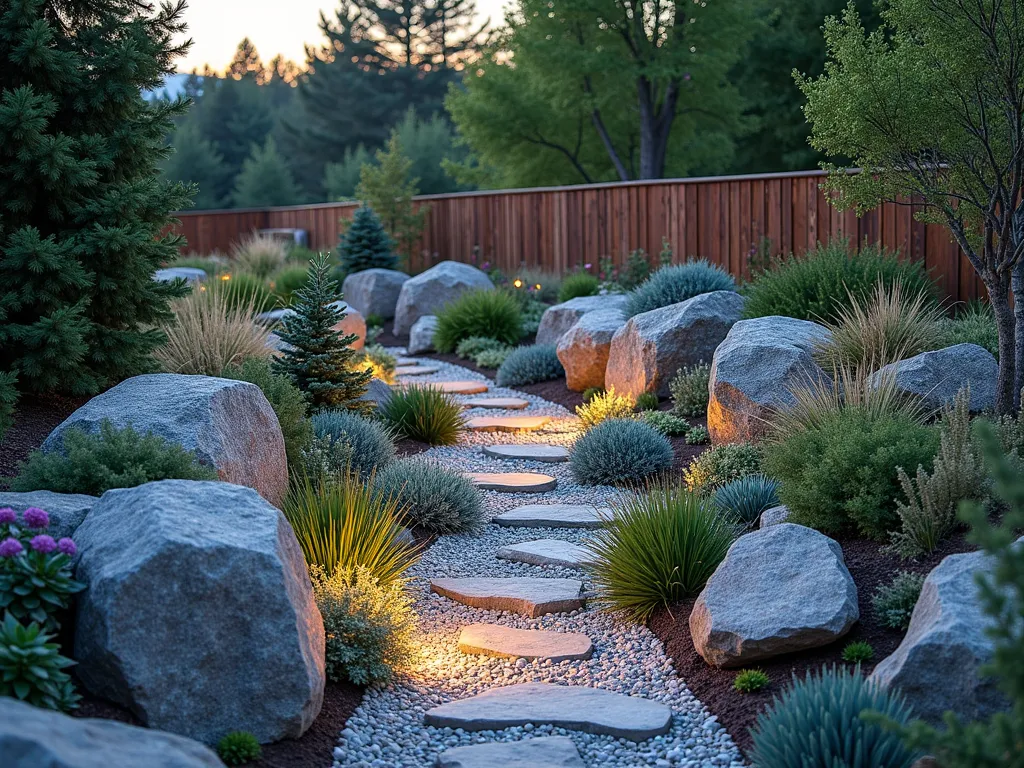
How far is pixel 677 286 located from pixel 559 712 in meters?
7.08

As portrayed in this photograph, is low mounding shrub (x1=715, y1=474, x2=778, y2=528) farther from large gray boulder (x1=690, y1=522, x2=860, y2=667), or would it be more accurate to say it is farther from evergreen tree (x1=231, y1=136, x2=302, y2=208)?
evergreen tree (x1=231, y1=136, x2=302, y2=208)

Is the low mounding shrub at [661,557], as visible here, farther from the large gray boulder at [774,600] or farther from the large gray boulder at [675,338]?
the large gray boulder at [675,338]

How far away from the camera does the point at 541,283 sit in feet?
50.9

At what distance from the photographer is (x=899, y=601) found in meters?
4.19

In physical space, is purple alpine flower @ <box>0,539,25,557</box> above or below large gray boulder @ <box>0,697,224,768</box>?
above

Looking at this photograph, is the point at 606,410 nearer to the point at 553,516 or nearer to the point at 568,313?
the point at 553,516

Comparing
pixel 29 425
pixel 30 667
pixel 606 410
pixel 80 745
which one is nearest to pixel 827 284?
pixel 606 410

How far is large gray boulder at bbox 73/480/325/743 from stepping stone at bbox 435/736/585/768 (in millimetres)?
534

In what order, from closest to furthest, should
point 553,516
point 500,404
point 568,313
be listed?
point 553,516 → point 500,404 → point 568,313

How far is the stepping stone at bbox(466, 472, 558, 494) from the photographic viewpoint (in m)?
7.48

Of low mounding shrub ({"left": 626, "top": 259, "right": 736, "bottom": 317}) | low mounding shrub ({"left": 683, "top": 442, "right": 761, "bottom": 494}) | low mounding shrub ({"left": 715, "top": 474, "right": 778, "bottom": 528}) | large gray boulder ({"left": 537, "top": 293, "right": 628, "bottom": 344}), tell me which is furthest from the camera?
large gray boulder ({"left": 537, "top": 293, "right": 628, "bottom": 344})

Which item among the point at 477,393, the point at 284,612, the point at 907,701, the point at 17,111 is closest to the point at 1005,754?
the point at 907,701

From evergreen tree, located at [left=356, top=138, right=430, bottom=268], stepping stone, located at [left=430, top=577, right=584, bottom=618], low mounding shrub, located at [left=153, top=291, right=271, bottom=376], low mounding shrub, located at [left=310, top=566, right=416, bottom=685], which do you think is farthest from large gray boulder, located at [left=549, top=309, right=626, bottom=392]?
evergreen tree, located at [left=356, top=138, right=430, bottom=268]

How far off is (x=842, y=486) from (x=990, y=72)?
287cm
